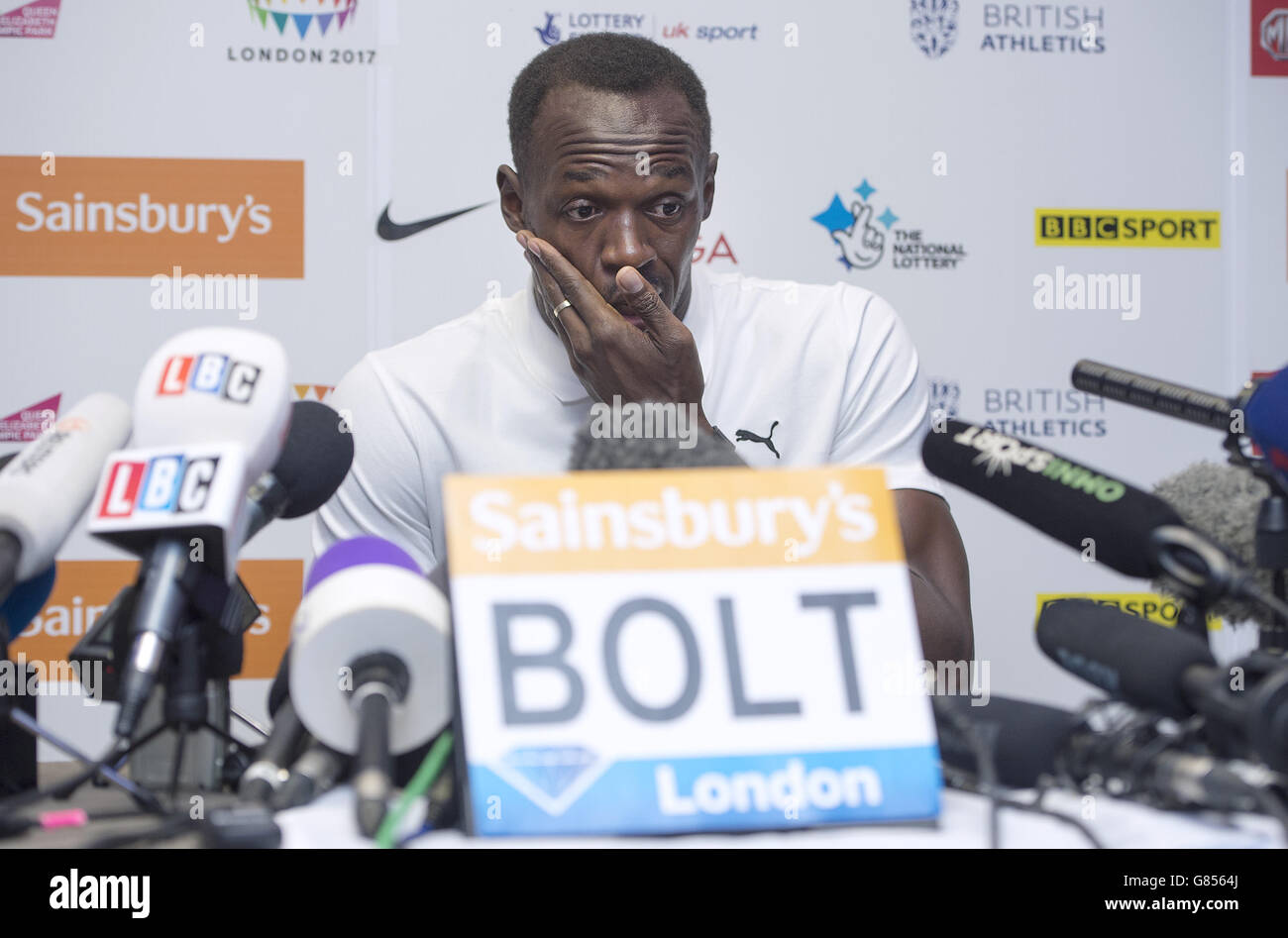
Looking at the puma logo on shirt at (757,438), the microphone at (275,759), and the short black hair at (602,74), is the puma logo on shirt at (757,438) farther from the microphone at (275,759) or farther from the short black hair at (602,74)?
the microphone at (275,759)

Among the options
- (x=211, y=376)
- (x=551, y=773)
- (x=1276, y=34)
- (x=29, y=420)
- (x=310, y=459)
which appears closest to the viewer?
(x=551, y=773)

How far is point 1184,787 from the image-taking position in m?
0.47

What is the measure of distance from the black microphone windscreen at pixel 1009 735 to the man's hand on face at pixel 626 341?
60cm

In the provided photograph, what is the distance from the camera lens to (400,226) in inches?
87.0

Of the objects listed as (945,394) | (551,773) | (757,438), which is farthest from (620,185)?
(945,394)

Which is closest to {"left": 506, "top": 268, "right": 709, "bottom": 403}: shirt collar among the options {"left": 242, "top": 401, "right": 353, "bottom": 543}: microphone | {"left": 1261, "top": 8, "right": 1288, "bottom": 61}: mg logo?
{"left": 242, "top": 401, "right": 353, "bottom": 543}: microphone

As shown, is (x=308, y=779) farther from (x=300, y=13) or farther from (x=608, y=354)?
(x=300, y=13)

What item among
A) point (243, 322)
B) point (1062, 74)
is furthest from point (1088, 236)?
point (243, 322)

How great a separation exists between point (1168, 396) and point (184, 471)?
568mm

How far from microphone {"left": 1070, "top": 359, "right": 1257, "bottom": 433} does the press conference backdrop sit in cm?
150

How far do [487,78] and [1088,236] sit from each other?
3.96 feet
